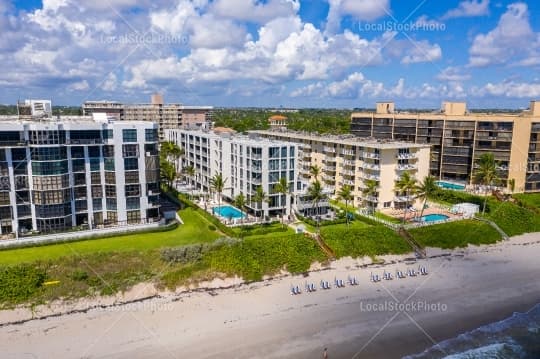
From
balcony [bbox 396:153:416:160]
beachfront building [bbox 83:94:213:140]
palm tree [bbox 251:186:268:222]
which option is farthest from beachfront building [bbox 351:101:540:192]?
beachfront building [bbox 83:94:213:140]

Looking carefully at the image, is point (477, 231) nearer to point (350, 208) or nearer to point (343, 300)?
point (350, 208)

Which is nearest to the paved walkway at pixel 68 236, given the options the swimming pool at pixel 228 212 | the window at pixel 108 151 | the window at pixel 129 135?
the window at pixel 108 151

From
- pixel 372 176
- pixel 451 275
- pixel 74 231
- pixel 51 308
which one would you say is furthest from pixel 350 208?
pixel 51 308

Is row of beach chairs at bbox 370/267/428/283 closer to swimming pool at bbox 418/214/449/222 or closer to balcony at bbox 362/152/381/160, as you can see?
swimming pool at bbox 418/214/449/222

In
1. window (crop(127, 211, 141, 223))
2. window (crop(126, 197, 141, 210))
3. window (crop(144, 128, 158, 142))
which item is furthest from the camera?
window (crop(127, 211, 141, 223))

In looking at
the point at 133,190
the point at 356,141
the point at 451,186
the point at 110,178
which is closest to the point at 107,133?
the point at 110,178

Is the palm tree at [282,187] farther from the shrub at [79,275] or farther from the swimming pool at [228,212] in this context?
the shrub at [79,275]

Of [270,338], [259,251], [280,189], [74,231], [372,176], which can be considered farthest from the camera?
[372,176]
